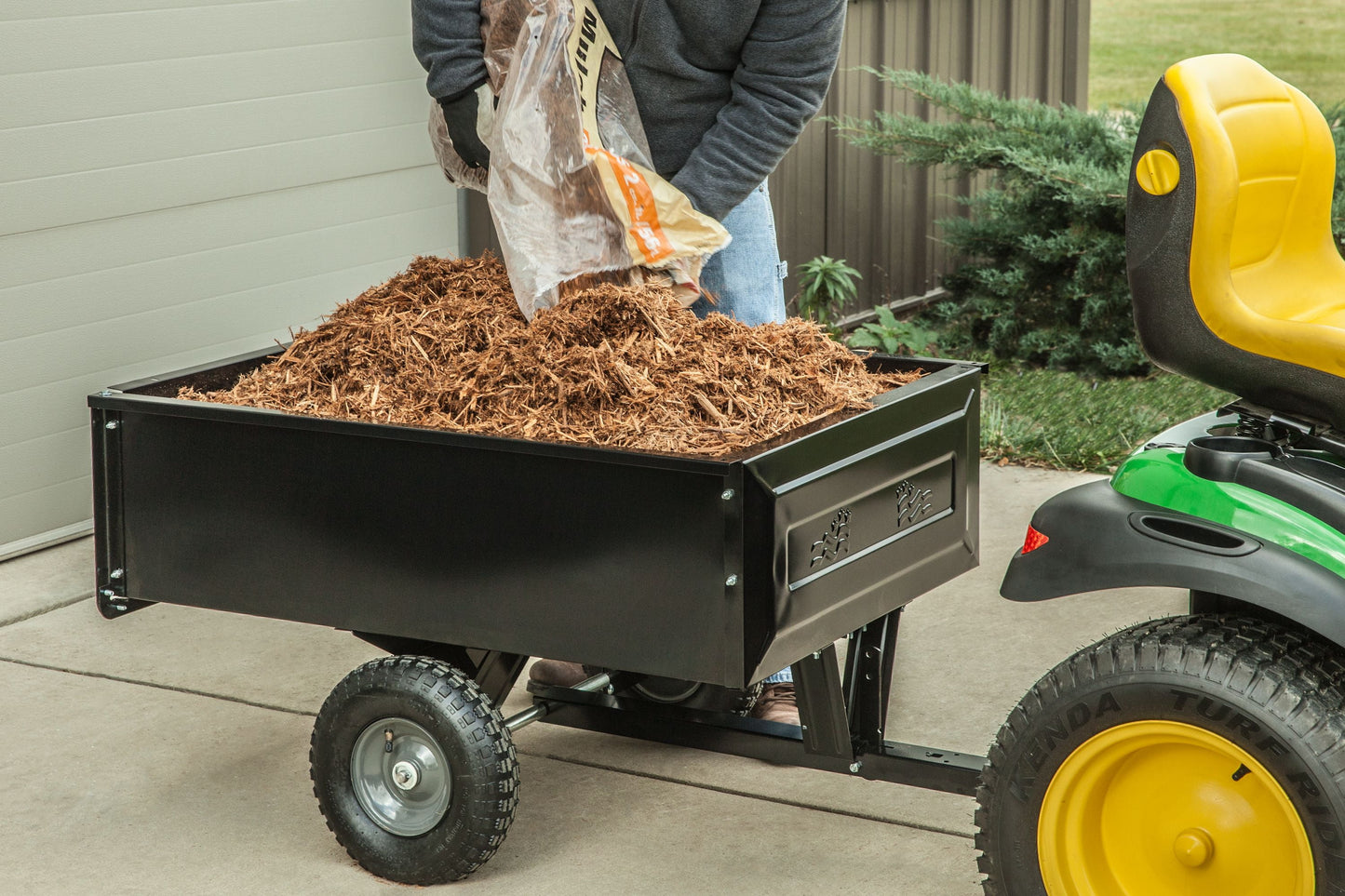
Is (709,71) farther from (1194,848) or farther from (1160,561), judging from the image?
(1194,848)

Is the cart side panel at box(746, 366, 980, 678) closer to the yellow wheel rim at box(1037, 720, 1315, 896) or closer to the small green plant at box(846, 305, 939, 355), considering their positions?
the yellow wheel rim at box(1037, 720, 1315, 896)

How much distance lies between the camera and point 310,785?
2984mm

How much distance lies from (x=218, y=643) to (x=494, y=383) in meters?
1.67

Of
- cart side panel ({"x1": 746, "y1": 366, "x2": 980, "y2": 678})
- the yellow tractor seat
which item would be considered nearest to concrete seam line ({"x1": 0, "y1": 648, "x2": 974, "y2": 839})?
cart side panel ({"x1": 746, "y1": 366, "x2": 980, "y2": 678})

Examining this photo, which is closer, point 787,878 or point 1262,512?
point 1262,512

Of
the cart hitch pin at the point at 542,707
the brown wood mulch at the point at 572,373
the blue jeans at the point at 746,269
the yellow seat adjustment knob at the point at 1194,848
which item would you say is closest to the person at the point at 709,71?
the blue jeans at the point at 746,269

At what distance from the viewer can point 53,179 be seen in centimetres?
412

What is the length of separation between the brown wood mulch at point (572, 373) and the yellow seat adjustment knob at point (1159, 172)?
21.6 inches

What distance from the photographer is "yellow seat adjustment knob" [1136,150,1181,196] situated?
2.12 m

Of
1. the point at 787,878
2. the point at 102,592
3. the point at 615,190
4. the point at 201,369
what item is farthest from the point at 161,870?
the point at 615,190

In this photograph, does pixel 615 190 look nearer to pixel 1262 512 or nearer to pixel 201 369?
pixel 201 369

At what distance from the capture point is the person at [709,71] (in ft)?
9.38

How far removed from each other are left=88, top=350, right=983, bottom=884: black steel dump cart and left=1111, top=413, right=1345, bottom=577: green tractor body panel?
0.39 m

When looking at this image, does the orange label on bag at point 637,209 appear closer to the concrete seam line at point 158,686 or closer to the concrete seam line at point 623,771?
the concrete seam line at point 623,771
